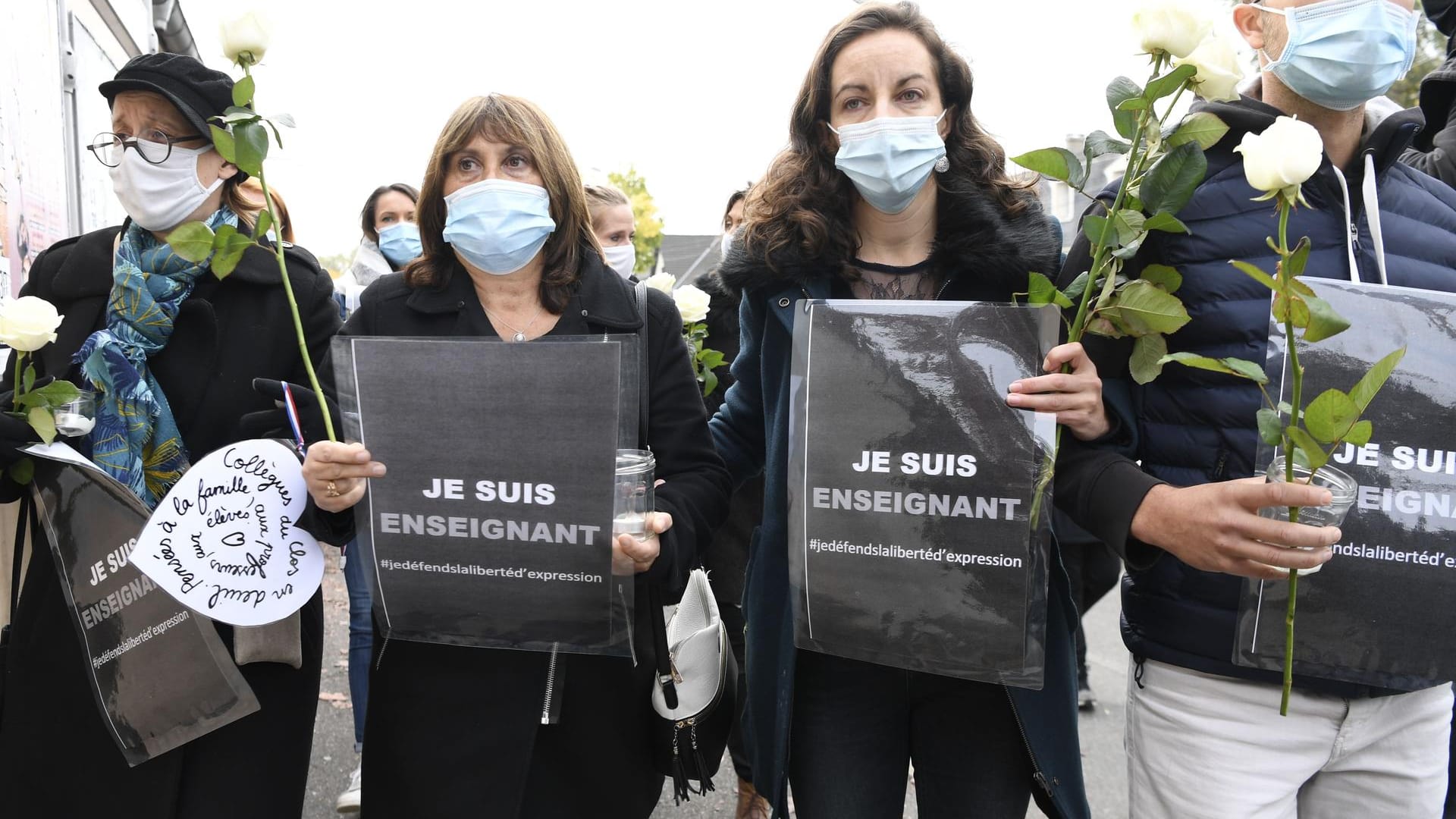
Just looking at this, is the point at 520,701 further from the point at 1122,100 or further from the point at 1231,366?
the point at 1122,100

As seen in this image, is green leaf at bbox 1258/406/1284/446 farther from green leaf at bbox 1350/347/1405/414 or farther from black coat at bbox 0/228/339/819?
black coat at bbox 0/228/339/819

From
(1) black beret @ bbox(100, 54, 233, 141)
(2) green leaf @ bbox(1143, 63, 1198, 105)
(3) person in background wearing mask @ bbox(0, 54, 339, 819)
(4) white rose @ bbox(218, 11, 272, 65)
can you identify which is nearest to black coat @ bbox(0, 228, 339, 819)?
(3) person in background wearing mask @ bbox(0, 54, 339, 819)

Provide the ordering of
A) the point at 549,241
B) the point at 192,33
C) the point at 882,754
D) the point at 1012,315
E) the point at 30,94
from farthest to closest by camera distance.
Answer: the point at 192,33, the point at 30,94, the point at 549,241, the point at 882,754, the point at 1012,315

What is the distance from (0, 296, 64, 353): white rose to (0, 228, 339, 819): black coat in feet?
0.70

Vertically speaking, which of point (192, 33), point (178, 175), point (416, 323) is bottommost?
point (416, 323)

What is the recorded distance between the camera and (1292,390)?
144cm

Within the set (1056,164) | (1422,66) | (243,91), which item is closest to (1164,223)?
(1056,164)

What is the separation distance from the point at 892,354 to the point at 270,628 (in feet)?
4.83

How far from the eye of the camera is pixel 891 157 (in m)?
1.99

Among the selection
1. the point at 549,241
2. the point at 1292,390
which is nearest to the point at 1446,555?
the point at 1292,390

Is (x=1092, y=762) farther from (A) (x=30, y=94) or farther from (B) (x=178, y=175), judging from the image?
(A) (x=30, y=94)

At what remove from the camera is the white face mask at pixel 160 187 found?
2.26 meters

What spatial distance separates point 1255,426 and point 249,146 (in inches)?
68.9

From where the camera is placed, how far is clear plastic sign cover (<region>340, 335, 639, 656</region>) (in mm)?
1809
